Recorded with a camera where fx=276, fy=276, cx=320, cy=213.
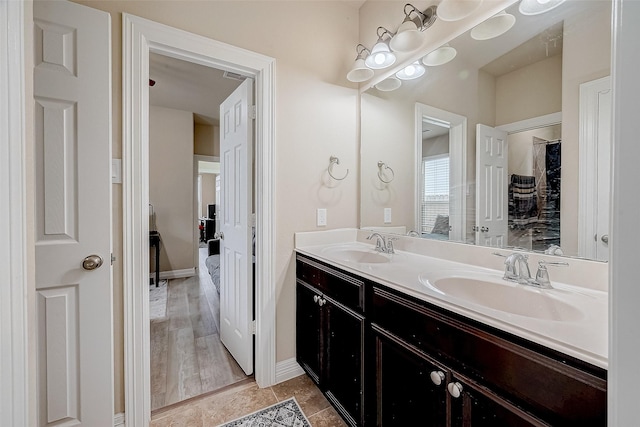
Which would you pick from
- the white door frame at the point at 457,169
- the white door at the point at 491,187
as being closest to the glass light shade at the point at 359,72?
the white door frame at the point at 457,169

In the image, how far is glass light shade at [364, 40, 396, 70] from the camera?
179 cm

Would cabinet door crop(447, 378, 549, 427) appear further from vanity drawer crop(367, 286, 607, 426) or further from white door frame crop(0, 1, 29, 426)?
white door frame crop(0, 1, 29, 426)

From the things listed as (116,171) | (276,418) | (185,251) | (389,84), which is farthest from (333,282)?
(185,251)

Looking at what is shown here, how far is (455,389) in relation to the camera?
2.84 ft

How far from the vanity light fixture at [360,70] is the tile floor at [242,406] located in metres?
2.11

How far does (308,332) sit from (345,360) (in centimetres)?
41

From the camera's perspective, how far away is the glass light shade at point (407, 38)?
1581 mm

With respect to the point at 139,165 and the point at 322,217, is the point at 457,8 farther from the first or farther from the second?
the point at 139,165


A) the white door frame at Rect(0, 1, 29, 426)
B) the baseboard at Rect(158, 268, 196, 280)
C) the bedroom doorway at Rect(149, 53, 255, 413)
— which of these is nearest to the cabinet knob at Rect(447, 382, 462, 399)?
the white door frame at Rect(0, 1, 29, 426)

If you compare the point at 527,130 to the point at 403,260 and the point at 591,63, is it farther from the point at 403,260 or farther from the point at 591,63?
the point at 403,260

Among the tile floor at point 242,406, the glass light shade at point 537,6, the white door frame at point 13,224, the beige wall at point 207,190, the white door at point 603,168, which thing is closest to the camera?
the white door frame at point 13,224

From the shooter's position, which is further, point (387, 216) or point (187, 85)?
point (187, 85)

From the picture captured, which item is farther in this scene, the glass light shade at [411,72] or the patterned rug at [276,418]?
the glass light shade at [411,72]

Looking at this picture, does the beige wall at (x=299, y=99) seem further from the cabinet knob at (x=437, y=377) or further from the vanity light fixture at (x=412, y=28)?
the cabinet knob at (x=437, y=377)
